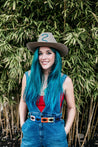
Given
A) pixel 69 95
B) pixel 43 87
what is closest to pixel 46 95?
pixel 43 87

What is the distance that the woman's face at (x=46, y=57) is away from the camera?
3.66ft

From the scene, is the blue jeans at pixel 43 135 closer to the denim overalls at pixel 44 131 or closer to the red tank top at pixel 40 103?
the denim overalls at pixel 44 131

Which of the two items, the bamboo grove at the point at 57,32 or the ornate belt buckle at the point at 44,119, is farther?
the bamboo grove at the point at 57,32

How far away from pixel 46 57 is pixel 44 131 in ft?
1.68

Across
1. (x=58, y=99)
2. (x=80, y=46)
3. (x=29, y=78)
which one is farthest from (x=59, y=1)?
(x=58, y=99)

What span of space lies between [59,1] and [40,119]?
4.65 ft

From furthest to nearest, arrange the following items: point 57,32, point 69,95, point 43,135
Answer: point 57,32
point 69,95
point 43,135

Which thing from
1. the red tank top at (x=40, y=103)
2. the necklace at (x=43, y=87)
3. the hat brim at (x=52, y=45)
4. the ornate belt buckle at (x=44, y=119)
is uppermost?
the hat brim at (x=52, y=45)

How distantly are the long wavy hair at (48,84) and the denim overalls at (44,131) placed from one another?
0.06 meters

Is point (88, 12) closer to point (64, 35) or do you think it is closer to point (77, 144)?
point (64, 35)

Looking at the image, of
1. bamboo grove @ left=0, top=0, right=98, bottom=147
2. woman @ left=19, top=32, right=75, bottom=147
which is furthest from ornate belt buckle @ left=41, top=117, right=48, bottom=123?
bamboo grove @ left=0, top=0, right=98, bottom=147

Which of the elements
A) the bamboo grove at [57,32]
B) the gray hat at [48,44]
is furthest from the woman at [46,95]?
the bamboo grove at [57,32]

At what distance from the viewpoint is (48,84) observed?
1132mm

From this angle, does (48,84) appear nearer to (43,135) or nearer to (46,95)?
(46,95)
